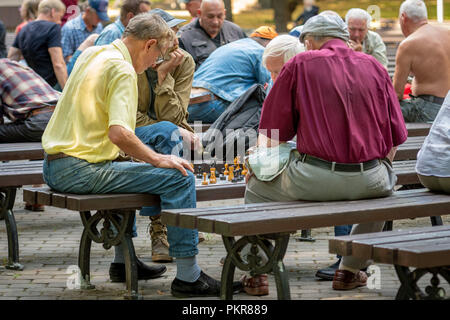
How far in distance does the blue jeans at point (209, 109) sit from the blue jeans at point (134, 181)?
3.27m

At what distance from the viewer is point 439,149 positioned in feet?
17.5

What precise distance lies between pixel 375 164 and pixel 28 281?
236 cm

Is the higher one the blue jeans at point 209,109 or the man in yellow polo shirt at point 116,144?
the man in yellow polo shirt at point 116,144

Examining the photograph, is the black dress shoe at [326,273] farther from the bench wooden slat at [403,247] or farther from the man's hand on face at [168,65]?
the man's hand on face at [168,65]

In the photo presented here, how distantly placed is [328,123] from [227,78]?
3.51 metres

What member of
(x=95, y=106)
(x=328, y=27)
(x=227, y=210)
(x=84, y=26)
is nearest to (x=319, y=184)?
(x=227, y=210)

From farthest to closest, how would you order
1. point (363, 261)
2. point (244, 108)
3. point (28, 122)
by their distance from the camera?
point (28, 122) < point (244, 108) < point (363, 261)

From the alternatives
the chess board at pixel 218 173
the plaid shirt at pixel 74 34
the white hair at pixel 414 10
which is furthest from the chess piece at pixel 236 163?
the plaid shirt at pixel 74 34

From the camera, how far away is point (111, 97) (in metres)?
5.16

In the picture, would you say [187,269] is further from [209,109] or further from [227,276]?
[209,109]

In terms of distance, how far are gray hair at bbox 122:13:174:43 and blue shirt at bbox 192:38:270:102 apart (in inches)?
120

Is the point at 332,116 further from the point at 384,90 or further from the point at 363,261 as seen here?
the point at 363,261

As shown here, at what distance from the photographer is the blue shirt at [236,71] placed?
27.6 feet
